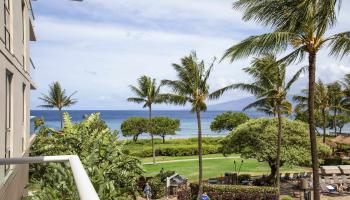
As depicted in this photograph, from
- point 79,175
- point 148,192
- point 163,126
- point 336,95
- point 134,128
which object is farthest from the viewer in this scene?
point 163,126

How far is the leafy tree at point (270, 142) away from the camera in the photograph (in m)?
28.3

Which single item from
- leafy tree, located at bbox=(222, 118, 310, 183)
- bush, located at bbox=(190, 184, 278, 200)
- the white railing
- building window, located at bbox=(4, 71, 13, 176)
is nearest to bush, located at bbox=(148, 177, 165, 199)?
bush, located at bbox=(190, 184, 278, 200)

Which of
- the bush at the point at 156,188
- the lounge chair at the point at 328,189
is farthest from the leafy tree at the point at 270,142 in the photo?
the bush at the point at 156,188

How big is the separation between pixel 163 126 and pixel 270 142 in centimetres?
4569

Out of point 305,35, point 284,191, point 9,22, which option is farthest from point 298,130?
point 9,22

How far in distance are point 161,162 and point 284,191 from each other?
19865mm

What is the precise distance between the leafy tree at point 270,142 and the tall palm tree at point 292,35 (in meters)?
13.6

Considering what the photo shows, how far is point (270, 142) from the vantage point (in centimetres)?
2864

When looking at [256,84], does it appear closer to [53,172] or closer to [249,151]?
[249,151]

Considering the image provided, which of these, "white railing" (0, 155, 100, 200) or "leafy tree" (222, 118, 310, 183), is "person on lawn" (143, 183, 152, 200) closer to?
"leafy tree" (222, 118, 310, 183)

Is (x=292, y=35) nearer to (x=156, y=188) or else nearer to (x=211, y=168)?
(x=156, y=188)

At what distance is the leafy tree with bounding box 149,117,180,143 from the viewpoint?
72.6m

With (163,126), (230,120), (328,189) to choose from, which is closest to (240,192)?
(328,189)

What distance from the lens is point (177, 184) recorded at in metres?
27.3
